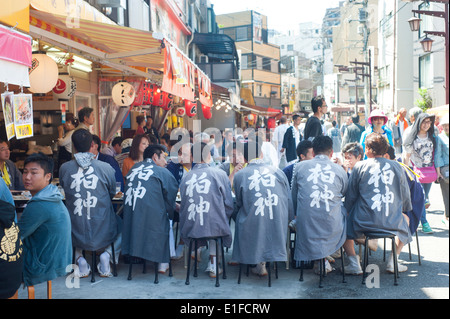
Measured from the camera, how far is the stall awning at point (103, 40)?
621 centimetres

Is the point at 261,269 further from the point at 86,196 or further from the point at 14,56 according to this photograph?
the point at 14,56

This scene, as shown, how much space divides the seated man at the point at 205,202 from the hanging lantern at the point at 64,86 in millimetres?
5022

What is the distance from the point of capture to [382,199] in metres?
5.59

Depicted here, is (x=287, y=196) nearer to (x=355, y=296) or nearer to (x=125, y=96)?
(x=355, y=296)

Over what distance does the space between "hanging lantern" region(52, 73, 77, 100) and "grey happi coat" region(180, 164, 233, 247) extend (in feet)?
16.7

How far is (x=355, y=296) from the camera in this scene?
5281 mm

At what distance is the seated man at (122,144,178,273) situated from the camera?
5816 millimetres

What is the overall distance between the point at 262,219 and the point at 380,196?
1.53 metres

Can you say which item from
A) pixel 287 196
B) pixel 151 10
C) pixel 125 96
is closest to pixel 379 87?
pixel 151 10

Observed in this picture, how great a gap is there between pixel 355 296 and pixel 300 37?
7388 centimetres

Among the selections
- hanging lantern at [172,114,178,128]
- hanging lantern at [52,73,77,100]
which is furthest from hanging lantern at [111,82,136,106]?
hanging lantern at [172,114,178,128]

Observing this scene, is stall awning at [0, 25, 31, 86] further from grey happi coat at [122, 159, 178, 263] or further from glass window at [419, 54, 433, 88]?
glass window at [419, 54, 433, 88]

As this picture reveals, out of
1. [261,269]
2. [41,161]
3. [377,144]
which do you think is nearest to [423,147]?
[377,144]

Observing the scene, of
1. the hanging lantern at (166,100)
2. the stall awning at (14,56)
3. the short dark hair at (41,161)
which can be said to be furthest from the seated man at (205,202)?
the hanging lantern at (166,100)
